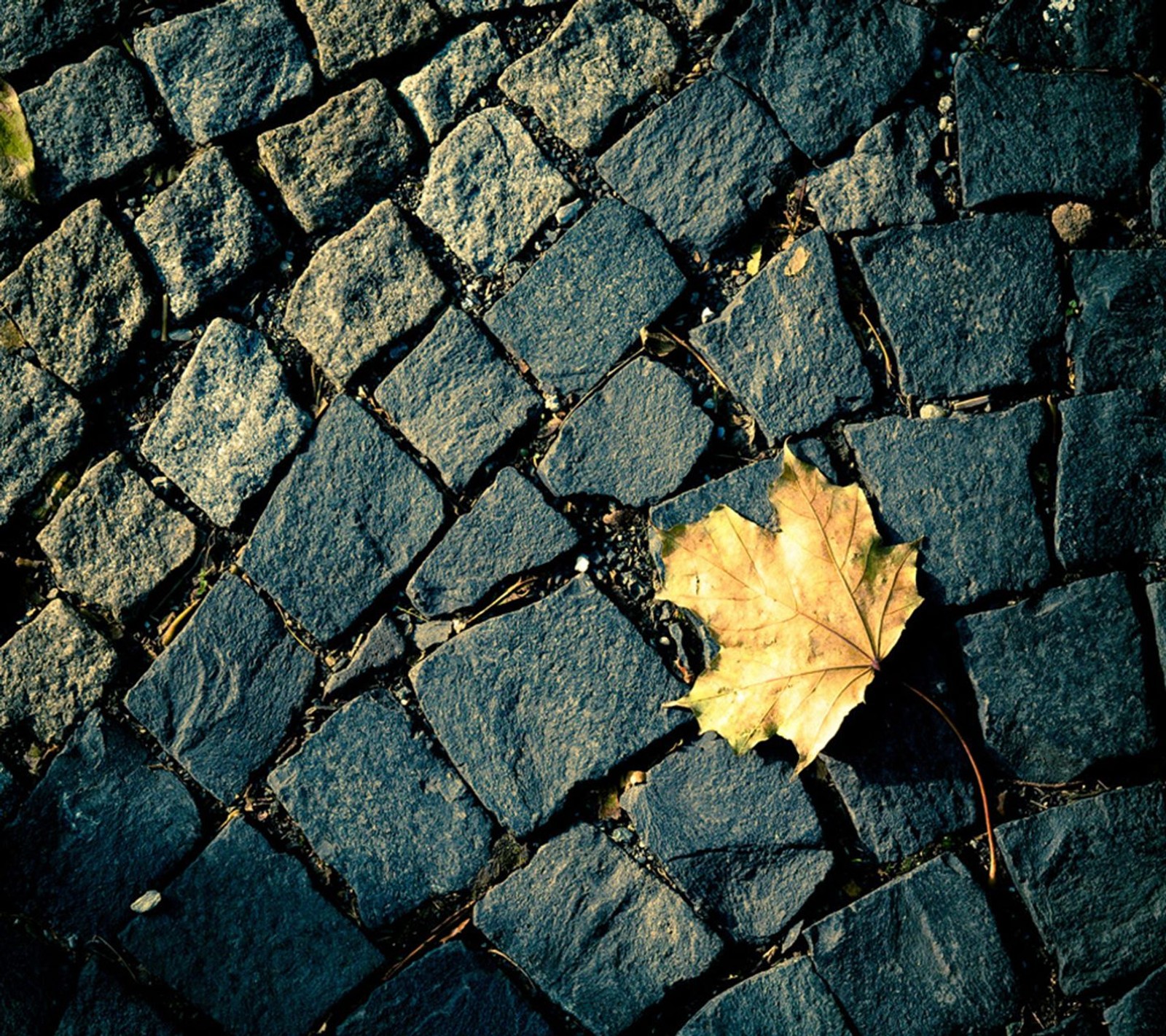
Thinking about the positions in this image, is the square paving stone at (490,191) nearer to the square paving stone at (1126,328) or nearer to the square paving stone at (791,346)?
the square paving stone at (791,346)

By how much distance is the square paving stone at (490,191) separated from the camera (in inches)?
89.6

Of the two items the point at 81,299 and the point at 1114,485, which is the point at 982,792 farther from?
the point at 81,299

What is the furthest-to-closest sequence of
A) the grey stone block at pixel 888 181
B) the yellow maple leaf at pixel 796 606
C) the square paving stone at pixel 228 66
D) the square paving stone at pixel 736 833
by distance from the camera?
the square paving stone at pixel 228 66 < the grey stone block at pixel 888 181 < the square paving stone at pixel 736 833 < the yellow maple leaf at pixel 796 606

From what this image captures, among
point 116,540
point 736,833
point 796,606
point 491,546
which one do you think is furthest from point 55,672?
point 796,606

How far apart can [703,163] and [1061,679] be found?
1437 millimetres

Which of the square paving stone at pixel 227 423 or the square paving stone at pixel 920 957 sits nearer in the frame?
the square paving stone at pixel 920 957

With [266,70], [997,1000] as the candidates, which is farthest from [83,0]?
[997,1000]

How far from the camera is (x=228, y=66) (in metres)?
2.38

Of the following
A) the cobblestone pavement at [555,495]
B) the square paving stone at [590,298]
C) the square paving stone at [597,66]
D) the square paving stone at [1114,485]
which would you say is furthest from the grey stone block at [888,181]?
the square paving stone at [1114,485]

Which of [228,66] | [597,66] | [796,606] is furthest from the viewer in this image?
[228,66]

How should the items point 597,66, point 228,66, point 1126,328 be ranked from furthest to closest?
point 228,66 → point 597,66 → point 1126,328

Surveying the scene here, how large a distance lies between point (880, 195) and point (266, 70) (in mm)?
1573

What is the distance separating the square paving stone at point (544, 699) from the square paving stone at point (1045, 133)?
4.35ft

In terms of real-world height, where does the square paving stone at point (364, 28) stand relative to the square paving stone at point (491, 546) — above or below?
above
